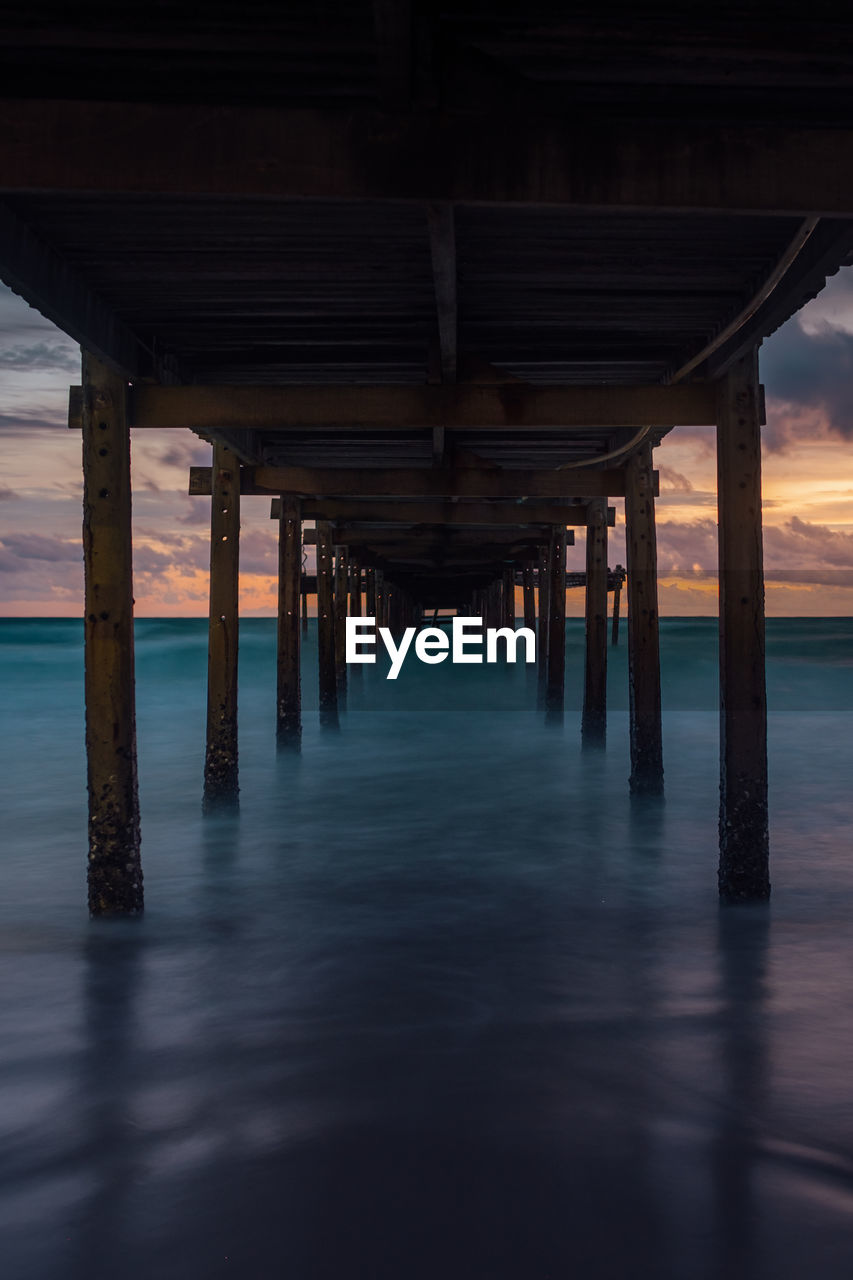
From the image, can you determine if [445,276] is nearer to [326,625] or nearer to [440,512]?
[440,512]

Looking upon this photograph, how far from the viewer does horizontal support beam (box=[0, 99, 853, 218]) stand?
3.18 metres

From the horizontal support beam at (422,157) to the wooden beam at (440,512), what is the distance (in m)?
8.95

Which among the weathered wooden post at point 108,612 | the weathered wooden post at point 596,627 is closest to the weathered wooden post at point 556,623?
the weathered wooden post at point 596,627

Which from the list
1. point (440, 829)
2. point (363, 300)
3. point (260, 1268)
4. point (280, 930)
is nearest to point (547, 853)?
point (440, 829)

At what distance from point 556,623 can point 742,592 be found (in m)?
10.5

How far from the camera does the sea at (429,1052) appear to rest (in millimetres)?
2947

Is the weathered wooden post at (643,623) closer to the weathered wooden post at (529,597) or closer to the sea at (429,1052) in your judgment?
the sea at (429,1052)

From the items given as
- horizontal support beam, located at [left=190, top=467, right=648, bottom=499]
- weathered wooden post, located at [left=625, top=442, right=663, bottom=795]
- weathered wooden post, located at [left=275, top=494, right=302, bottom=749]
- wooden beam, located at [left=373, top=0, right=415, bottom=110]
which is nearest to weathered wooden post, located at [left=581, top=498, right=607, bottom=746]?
weathered wooden post, located at [left=625, top=442, right=663, bottom=795]

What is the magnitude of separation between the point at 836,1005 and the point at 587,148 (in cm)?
355

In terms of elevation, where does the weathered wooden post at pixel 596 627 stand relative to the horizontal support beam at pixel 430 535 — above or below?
below

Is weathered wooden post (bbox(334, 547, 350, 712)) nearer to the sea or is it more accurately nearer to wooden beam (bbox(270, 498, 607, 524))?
wooden beam (bbox(270, 498, 607, 524))

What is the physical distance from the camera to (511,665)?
1307 inches

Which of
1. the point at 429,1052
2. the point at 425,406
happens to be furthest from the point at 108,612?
the point at 429,1052

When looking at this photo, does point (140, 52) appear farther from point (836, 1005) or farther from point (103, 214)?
point (836, 1005)
